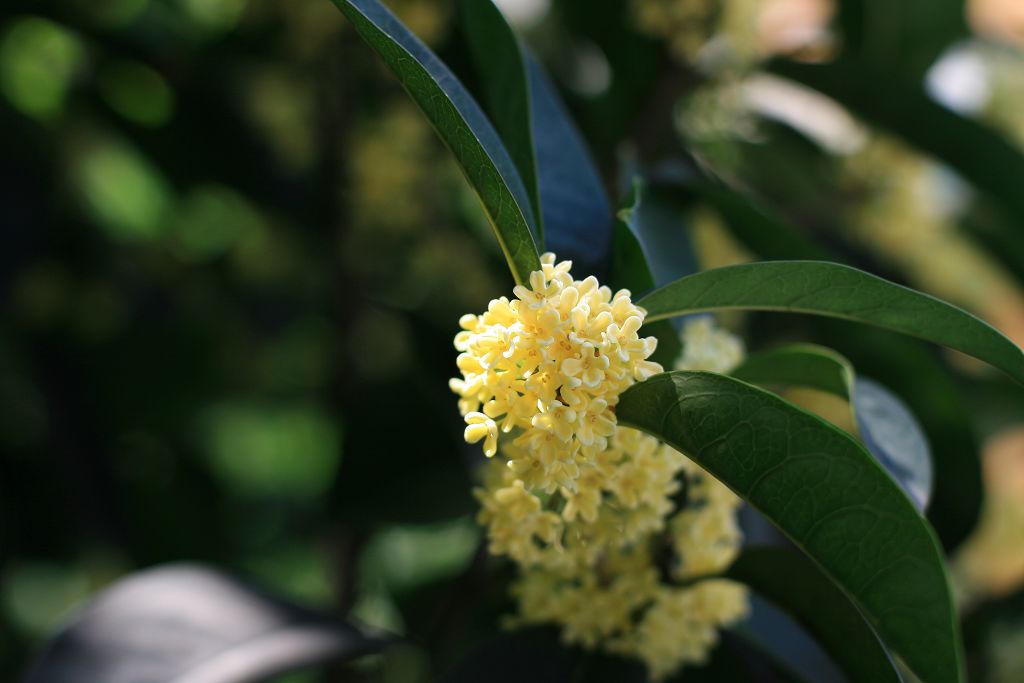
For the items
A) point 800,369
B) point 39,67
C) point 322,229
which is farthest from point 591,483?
point 39,67

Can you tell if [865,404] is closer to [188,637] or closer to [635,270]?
[635,270]

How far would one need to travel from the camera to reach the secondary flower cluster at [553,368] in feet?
1.83

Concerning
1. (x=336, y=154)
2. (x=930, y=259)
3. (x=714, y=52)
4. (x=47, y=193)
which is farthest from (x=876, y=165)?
(x=47, y=193)

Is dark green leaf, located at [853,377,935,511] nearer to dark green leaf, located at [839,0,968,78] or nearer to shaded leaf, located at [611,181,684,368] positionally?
shaded leaf, located at [611,181,684,368]

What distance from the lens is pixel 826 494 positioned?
0.58 meters

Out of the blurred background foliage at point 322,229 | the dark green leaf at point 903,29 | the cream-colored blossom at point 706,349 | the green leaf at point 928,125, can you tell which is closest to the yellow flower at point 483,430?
the cream-colored blossom at point 706,349

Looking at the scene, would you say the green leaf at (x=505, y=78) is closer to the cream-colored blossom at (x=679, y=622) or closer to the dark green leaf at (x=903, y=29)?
the cream-colored blossom at (x=679, y=622)

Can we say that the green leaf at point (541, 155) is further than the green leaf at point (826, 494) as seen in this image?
Yes

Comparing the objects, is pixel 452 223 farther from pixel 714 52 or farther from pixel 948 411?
pixel 948 411

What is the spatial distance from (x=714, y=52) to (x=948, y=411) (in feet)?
1.98

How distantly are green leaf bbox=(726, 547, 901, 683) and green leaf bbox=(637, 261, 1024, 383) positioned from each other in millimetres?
185

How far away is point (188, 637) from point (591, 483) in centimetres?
51

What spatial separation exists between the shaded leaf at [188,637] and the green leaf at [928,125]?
944mm

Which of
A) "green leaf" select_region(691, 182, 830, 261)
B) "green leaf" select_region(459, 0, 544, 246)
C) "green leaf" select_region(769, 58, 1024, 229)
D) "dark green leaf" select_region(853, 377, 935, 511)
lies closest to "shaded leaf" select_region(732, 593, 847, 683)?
"dark green leaf" select_region(853, 377, 935, 511)
